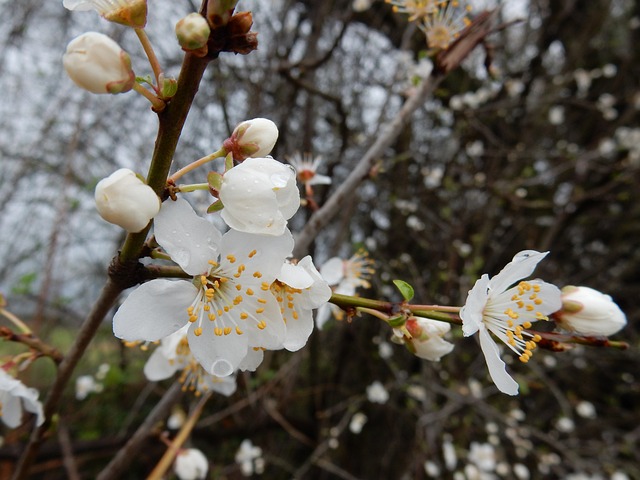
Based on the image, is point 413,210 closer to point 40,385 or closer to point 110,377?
point 110,377

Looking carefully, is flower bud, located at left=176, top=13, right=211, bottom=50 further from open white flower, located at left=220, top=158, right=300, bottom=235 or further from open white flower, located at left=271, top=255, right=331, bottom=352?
open white flower, located at left=271, top=255, right=331, bottom=352

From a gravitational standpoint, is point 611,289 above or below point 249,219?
below

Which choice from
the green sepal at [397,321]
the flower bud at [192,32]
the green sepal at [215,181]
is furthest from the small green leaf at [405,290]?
the flower bud at [192,32]

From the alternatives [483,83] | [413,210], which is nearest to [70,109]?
[413,210]

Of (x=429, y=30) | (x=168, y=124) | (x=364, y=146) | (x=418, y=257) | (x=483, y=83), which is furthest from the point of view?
(x=483, y=83)

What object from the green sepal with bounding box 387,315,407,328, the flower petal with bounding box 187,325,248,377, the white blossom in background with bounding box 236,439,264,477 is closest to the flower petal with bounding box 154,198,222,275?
the flower petal with bounding box 187,325,248,377

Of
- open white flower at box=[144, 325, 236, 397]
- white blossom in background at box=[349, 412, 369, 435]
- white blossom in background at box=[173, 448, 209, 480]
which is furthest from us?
white blossom in background at box=[349, 412, 369, 435]

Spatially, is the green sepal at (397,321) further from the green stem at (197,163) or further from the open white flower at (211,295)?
the green stem at (197,163)
